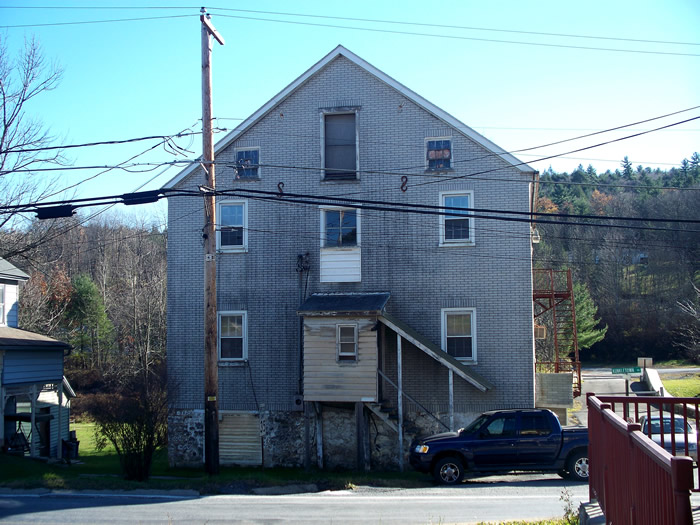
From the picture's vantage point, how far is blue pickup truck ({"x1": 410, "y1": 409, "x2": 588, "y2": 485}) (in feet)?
51.3

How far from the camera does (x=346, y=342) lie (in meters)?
20.2

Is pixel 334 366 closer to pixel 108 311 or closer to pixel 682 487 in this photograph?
pixel 682 487

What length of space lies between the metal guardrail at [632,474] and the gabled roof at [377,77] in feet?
44.1

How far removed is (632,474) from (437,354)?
13540mm

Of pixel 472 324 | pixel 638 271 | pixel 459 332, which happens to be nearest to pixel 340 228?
pixel 459 332

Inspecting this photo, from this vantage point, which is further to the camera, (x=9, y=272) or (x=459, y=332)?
(x=9, y=272)

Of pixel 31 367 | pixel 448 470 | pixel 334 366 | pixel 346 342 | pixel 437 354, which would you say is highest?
pixel 346 342

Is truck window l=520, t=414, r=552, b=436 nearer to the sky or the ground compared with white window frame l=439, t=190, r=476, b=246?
nearer to the ground

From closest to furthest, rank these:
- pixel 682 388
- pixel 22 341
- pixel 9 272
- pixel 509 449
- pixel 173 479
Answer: pixel 509 449 < pixel 173 479 < pixel 22 341 < pixel 9 272 < pixel 682 388

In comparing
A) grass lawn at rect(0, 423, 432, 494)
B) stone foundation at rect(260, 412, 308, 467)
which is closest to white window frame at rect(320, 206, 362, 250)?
stone foundation at rect(260, 412, 308, 467)

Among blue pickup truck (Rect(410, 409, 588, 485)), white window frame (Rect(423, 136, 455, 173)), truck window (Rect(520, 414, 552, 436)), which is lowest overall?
blue pickup truck (Rect(410, 409, 588, 485))

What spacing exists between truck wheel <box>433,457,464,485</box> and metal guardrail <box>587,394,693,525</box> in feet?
26.2

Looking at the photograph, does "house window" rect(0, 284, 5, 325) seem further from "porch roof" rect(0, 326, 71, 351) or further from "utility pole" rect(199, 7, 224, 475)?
"utility pole" rect(199, 7, 224, 475)

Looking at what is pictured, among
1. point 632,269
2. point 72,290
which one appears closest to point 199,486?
point 72,290
